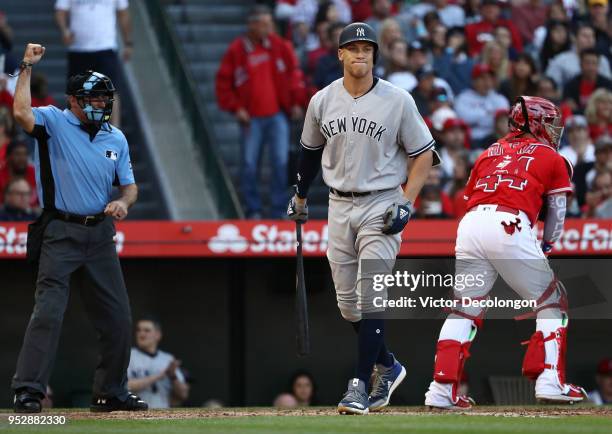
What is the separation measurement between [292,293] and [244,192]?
1.01m

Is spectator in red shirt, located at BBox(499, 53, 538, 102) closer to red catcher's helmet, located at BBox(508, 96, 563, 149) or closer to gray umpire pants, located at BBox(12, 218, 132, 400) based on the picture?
red catcher's helmet, located at BBox(508, 96, 563, 149)

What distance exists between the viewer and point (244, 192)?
12.8 m

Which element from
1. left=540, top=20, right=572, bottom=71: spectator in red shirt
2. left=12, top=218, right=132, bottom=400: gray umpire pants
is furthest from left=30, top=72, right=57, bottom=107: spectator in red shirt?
left=540, top=20, right=572, bottom=71: spectator in red shirt

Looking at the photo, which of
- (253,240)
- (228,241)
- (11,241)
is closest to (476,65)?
(253,240)

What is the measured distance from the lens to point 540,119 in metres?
8.23

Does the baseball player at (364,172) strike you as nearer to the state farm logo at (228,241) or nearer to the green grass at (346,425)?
the green grass at (346,425)

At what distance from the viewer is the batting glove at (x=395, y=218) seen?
304 inches

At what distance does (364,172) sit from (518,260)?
1.03 m

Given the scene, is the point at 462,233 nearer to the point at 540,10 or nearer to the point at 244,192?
the point at 244,192

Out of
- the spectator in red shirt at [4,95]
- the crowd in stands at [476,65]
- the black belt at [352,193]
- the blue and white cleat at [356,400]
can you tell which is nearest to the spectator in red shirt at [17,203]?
the spectator in red shirt at [4,95]

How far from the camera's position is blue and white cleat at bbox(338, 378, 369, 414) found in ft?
25.4

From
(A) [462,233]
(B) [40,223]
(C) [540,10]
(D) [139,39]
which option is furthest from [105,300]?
(C) [540,10]

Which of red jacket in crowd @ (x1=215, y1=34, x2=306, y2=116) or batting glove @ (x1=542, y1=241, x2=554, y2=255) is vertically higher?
→ red jacket in crowd @ (x1=215, y1=34, x2=306, y2=116)

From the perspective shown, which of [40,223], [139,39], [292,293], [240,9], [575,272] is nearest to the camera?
[40,223]
